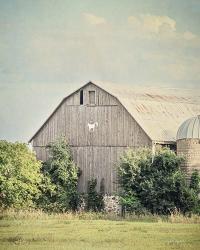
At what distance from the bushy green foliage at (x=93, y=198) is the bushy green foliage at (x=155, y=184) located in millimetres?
2639

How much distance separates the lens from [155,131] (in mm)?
34094

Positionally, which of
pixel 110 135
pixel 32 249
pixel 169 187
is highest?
pixel 110 135

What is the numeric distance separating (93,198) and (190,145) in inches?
176

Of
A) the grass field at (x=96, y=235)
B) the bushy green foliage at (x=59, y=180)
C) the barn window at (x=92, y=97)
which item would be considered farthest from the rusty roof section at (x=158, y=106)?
the grass field at (x=96, y=235)

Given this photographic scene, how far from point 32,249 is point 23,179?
1092 cm

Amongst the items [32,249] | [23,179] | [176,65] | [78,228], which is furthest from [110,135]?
[32,249]

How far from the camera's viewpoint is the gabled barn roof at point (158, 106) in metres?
34.2

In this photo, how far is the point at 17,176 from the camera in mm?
32219

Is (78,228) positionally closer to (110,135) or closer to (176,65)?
(176,65)

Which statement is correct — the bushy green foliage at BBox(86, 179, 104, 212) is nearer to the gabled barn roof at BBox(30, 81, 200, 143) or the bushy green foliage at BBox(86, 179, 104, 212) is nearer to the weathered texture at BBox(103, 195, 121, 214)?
the weathered texture at BBox(103, 195, 121, 214)

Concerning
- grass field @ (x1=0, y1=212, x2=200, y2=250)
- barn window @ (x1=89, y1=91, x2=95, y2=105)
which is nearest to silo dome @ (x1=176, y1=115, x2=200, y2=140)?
barn window @ (x1=89, y1=91, x2=95, y2=105)

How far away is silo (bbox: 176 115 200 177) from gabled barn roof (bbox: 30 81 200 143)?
120 cm

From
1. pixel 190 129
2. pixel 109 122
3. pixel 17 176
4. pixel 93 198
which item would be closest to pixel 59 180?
pixel 93 198

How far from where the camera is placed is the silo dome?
32.5 m
